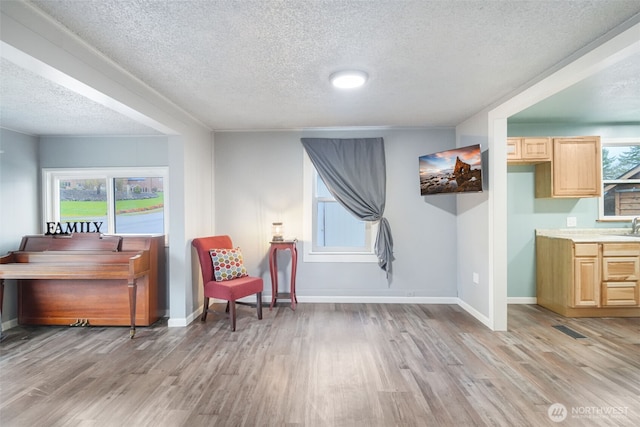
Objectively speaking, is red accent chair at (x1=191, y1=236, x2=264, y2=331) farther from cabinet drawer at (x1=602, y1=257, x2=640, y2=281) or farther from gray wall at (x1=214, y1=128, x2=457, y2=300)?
cabinet drawer at (x1=602, y1=257, x2=640, y2=281)

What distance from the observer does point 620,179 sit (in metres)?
4.05

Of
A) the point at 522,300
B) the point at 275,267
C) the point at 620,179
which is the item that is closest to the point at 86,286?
the point at 275,267

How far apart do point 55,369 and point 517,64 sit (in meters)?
4.54

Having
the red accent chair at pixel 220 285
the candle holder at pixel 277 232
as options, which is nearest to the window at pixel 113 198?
the red accent chair at pixel 220 285

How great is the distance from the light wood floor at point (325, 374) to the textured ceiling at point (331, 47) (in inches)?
95.1

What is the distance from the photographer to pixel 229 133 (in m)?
4.33

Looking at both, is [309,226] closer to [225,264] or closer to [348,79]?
[225,264]

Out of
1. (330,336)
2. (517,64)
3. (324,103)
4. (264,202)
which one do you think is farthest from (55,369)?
(517,64)

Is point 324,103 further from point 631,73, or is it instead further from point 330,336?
point 631,73

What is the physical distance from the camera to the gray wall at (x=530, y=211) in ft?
13.3

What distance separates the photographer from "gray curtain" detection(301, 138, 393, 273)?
4184 mm

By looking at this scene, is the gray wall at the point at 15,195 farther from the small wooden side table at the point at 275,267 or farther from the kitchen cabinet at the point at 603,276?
the kitchen cabinet at the point at 603,276

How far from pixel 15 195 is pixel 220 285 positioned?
2902mm

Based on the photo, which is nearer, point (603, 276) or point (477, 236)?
point (603, 276)
